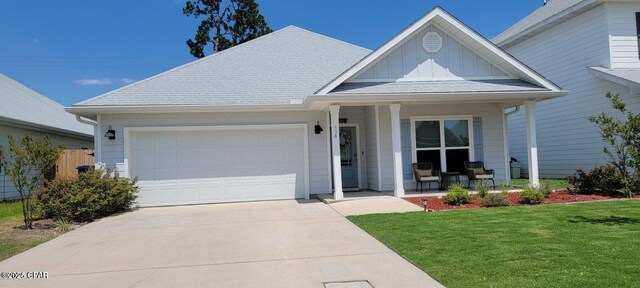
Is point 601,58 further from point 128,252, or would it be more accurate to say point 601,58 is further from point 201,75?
point 128,252

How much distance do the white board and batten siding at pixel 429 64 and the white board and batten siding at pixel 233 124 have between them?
2287mm

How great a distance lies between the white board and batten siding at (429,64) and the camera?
12398mm

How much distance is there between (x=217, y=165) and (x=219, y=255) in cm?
698

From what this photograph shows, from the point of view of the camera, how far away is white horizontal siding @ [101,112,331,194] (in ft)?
42.1

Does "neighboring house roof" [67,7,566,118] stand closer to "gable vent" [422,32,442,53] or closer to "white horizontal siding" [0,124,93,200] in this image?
"gable vent" [422,32,442,53]

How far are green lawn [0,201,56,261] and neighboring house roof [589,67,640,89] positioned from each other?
14950 mm

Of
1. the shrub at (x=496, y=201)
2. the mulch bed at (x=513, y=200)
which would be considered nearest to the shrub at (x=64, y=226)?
the mulch bed at (x=513, y=200)

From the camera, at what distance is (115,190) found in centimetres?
1154

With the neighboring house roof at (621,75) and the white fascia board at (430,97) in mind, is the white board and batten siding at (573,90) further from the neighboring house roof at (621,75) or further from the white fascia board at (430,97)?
the white fascia board at (430,97)

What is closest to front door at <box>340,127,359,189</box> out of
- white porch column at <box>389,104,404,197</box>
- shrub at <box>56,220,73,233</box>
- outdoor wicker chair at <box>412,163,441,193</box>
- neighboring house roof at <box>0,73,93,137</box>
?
outdoor wicker chair at <box>412,163,441,193</box>

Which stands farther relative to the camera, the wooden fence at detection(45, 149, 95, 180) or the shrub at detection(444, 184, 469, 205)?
the wooden fence at detection(45, 149, 95, 180)

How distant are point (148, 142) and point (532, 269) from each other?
426 inches

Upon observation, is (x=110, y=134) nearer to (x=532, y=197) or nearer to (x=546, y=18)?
(x=532, y=197)

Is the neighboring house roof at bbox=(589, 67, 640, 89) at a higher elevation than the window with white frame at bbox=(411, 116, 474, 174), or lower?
higher
